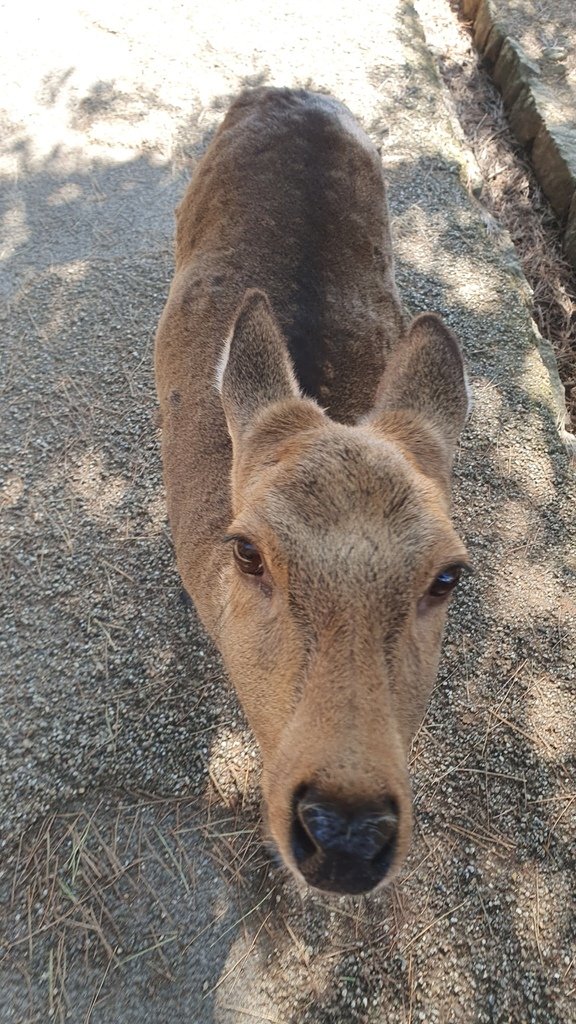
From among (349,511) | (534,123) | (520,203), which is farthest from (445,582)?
(534,123)

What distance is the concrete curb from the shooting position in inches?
278

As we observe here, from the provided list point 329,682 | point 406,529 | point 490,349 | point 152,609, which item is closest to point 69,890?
point 152,609

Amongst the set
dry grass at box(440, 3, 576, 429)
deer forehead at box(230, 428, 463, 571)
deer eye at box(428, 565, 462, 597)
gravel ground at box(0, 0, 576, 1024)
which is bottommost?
gravel ground at box(0, 0, 576, 1024)

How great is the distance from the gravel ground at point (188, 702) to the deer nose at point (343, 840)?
6.33 feet

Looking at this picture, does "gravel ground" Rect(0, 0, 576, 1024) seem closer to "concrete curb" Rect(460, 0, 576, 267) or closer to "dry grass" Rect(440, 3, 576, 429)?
"dry grass" Rect(440, 3, 576, 429)

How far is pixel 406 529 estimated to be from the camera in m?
2.17

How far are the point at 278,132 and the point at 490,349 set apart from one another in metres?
2.59

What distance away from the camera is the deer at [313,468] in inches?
73.0

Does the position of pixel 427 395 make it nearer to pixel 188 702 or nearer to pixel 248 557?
pixel 248 557

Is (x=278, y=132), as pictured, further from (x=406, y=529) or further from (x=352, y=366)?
(x=406, y=529)

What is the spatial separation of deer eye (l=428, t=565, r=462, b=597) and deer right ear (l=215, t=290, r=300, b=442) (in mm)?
1138

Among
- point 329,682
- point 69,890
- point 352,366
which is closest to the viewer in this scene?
point 329,682

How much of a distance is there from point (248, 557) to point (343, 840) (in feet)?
3.31

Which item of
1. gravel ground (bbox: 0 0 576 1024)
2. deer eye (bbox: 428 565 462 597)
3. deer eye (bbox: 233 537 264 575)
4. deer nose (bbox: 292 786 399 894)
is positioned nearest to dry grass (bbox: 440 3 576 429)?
gravel ground (bbox: 0 0 576 1024)
